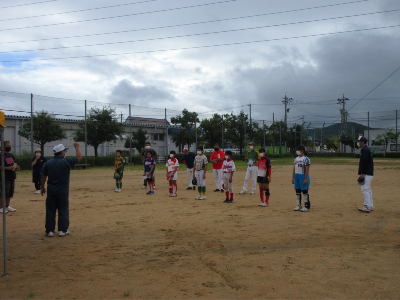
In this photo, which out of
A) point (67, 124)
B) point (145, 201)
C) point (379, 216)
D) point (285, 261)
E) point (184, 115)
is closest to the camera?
point (285, 261)

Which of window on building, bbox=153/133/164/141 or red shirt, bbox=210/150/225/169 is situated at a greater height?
window on building, bbox=153/133/164/141

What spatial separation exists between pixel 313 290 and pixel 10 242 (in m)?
5.70

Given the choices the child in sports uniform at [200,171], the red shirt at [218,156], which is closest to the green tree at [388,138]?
the red shirt at [218,156]

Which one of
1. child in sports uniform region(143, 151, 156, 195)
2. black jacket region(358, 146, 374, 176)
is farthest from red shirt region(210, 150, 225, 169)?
black jacket region(358, 146, 374, 176)

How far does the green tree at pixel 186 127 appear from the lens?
1919 inches

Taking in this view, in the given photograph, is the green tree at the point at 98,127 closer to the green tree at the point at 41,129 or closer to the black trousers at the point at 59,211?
the green tree at the point at 41,129

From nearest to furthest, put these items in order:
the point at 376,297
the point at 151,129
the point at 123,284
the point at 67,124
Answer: the point at 376,297 < the point at 123,284 < the point at 67,124 < the point at 151,129

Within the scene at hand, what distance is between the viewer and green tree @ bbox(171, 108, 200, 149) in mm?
48750

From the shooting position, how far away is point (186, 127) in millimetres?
49500

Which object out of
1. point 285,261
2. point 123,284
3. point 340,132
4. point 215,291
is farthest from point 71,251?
point 340,132

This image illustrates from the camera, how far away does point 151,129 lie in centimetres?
5659

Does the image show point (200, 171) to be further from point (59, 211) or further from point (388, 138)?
point (388, 138)

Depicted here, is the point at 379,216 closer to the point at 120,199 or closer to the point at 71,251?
the point at 71,251

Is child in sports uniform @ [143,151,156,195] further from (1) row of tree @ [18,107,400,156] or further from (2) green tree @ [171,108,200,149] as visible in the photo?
(2) green tree @ [171,108,200,149]
